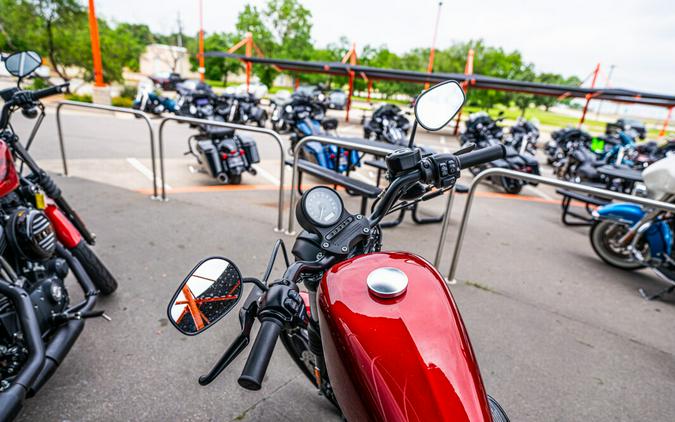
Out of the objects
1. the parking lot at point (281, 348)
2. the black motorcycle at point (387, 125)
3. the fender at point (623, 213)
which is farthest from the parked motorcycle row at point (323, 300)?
the black motorcycle at point (387, 125)

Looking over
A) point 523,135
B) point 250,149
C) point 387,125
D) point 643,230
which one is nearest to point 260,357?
point 643,230

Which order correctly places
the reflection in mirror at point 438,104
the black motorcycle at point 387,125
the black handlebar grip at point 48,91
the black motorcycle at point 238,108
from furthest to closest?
the black motorcycle at point 238,108
the black motorcycle at point 387,125
the black handlebar grip at point 48,91
the reflection in mirror at point 438,104

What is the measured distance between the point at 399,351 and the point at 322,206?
22.1 inches

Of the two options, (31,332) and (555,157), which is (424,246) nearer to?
(31,332)

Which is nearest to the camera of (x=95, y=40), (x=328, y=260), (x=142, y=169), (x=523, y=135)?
(x=328, y=260)

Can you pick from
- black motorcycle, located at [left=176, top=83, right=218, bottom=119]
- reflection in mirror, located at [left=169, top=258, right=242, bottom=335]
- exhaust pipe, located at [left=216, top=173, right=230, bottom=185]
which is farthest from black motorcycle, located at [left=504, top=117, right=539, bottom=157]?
reflection in mirror, located at [left=169, top=258, right=242, bottom=335]

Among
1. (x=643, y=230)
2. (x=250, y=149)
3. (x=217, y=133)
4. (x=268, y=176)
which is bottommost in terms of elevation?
(x=268, y=176)

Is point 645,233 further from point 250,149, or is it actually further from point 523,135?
point 523,135

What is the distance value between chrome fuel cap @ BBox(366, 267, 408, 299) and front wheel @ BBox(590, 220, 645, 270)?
13.1ft

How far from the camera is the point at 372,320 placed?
0.89 m

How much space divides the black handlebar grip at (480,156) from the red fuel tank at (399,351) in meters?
0.49

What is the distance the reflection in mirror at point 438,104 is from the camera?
1.44 metres

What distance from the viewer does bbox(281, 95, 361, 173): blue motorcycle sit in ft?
19.3

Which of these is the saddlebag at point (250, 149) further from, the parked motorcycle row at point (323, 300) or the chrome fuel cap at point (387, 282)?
the chrome fuel cap at point (387, 282)
